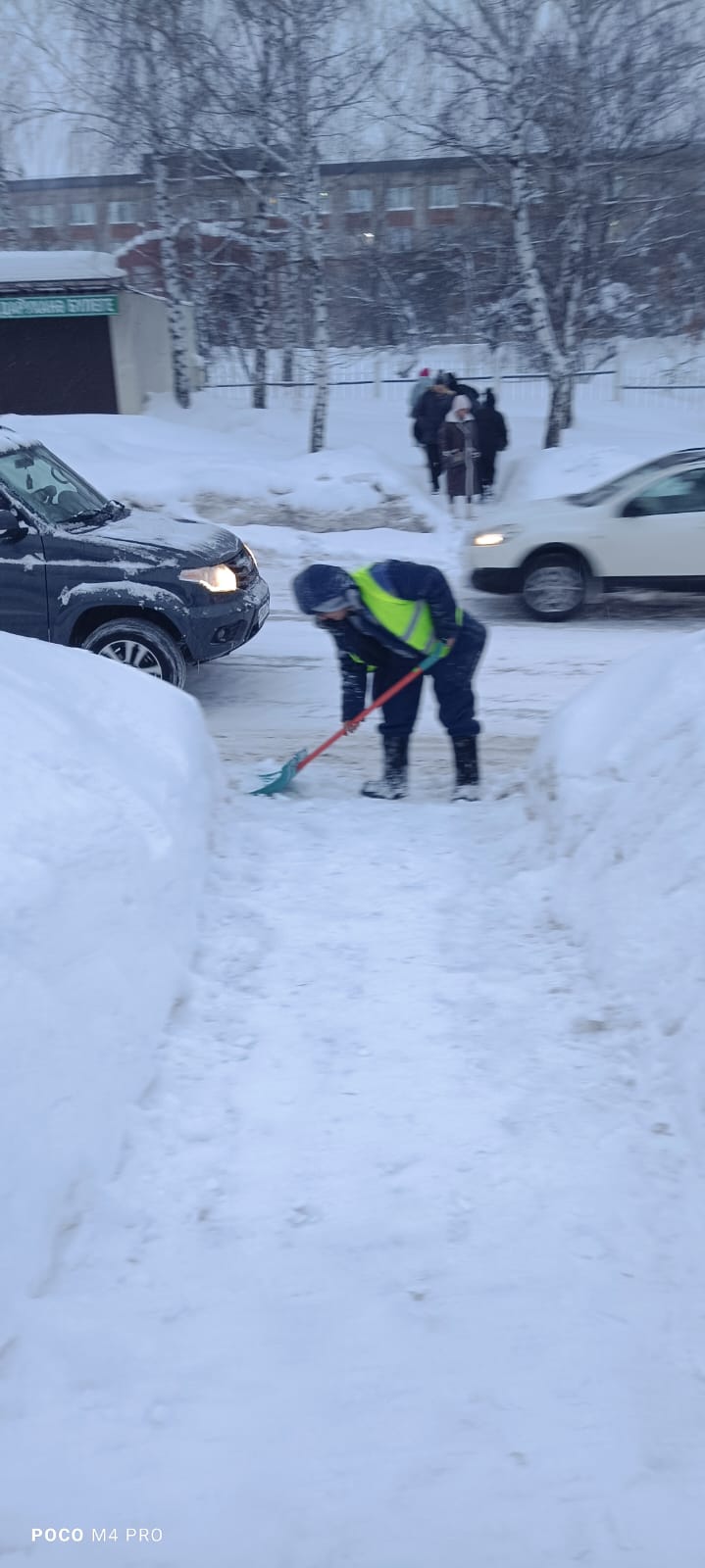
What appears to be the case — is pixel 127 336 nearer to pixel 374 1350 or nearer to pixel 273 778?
pixel 273 778

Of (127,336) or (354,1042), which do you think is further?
(127,336)

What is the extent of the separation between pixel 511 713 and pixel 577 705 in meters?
2.28

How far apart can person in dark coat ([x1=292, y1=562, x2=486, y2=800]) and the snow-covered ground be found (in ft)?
2.57

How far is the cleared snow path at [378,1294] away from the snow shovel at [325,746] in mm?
2014

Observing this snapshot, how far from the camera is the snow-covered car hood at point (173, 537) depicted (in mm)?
7352

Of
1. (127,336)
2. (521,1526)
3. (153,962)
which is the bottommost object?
(521,1526)

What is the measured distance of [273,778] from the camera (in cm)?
635

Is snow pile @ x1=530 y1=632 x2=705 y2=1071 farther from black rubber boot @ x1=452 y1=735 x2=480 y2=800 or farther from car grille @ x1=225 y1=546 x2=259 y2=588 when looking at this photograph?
car grille @ x1=225 y1=546 x2=259 y2=588

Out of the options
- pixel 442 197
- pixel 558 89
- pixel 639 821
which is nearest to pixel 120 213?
pixel 442 197

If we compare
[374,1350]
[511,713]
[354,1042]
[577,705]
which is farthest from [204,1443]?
[511,713]

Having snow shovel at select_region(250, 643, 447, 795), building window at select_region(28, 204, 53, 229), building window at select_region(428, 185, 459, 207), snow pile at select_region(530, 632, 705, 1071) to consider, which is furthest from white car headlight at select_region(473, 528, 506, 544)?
building window at select_region(428, 185, 459, 207)

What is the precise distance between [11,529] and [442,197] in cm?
3673

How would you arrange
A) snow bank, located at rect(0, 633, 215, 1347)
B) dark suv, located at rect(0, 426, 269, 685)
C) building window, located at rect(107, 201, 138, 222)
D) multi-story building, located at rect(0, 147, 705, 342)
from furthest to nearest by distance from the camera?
building window, located at rect(107, 201, 138, 222) < multi-story building, located at rect(0, 147, 705, 342) < dark suv, located at rect(0, 426, 269, 685) < snow bank, located at rect(0, 633, 215, 1347)

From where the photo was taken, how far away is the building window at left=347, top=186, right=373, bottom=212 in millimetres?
35469
